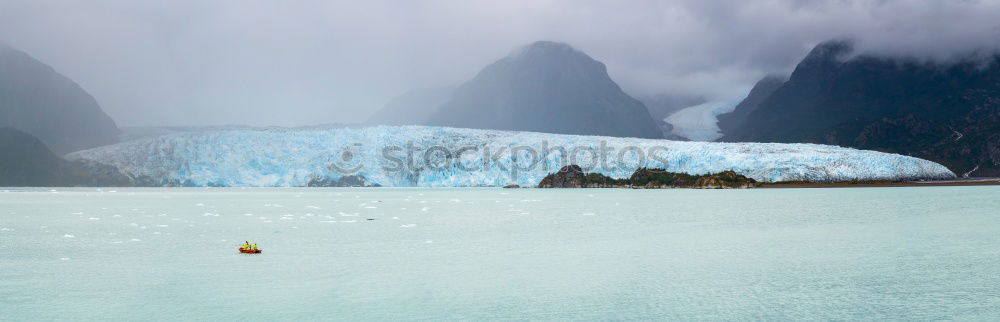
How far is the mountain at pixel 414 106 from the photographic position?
170375 mm

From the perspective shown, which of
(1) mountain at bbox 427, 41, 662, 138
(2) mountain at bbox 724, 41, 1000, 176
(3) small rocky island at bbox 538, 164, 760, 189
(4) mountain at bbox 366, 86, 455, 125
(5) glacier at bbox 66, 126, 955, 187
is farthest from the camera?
(1) mountain at bbox 427, 41, 662, 138

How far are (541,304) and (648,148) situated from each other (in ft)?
184

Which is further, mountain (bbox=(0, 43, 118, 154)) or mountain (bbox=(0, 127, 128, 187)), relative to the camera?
mountain (bbox=(0, 43, 118, 154))

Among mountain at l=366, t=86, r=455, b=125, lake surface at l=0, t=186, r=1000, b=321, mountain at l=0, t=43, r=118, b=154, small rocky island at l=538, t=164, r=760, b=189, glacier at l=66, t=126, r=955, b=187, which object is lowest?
lake surface at l=0, t=186, r=1000, b=321

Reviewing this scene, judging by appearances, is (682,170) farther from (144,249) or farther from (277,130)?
(144,249)

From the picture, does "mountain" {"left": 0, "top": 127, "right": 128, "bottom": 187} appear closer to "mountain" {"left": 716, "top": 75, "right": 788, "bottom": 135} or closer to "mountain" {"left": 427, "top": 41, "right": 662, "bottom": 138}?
"mountain" {"left": 427, "top": 41, "right": 662, "bottom": 138}

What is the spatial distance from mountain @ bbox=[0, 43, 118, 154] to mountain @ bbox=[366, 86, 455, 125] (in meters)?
64.1

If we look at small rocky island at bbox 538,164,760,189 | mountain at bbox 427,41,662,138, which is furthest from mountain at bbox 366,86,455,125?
small rocky island at bbox 538,164,760,189

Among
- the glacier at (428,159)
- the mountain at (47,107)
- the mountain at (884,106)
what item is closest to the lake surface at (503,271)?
the glacier at (428,159)

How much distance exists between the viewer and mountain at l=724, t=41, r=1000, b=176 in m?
122

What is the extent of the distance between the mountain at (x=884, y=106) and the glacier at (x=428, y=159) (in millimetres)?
63199

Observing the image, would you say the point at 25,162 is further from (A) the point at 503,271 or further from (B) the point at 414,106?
(B) the point at 414,106

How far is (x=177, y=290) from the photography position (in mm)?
10047

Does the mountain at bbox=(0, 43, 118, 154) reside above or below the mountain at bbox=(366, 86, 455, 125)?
below
